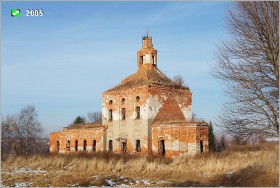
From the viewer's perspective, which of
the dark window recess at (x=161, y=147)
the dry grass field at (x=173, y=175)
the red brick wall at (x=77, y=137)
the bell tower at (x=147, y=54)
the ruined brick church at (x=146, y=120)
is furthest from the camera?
the bell tower at (x=147, y=54)

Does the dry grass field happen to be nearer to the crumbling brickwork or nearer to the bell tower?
the crumbling brickwork

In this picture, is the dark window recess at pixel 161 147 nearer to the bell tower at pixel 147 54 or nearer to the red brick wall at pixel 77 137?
the red brick wall at pixel 77 137

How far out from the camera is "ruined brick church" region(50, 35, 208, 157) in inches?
866

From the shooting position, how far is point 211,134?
3253cm

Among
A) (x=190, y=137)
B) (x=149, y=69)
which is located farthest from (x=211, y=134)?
(x=190, y=137)

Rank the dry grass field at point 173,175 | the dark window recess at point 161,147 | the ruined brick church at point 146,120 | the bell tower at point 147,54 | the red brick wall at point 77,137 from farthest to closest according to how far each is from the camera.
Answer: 1. the bell tower at point 147,54
2. the red brick wall at point 77,137
3. the dark window recess at point 161,147
4. the ruined brick church at point 146,120
5. the dry grass field at point 173,175

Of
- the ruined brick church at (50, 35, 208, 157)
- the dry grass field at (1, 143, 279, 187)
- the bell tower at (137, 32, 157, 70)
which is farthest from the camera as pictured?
the bell tower at (137, 32, 157, 70)

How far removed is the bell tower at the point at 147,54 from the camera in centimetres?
2903

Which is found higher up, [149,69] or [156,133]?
[149,69]

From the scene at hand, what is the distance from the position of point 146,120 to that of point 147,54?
7381 mm

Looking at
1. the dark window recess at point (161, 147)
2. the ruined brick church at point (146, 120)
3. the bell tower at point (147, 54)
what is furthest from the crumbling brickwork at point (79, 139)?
the bell tower at point (147, 54)

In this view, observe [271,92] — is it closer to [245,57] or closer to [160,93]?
[245,57]

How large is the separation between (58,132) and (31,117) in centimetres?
1633

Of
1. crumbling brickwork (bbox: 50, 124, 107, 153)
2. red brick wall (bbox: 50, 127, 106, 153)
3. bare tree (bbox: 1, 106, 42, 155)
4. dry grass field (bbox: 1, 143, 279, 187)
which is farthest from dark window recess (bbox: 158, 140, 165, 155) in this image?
bare tree (bbox: 1, 106, 42, 155)
